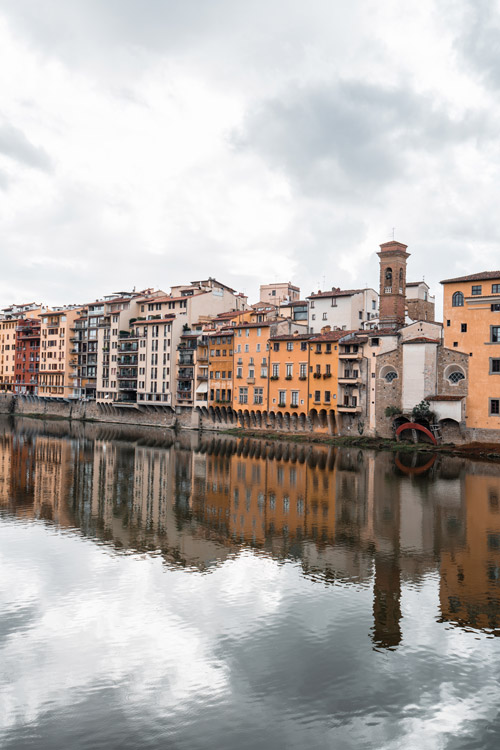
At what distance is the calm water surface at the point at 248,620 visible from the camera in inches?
555

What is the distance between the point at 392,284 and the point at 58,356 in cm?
6562

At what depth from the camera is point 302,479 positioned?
154ft

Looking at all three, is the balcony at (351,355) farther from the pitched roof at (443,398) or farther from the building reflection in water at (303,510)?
the building reflection in water at (303,510)

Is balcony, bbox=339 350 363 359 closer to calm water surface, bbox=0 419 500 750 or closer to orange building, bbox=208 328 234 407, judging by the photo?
orange building, bbox=208 328 234 407

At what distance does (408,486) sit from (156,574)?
24.6 meters

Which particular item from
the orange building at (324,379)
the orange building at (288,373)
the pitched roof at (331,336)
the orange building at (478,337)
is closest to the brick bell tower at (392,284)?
the pitched roof at (331,336)

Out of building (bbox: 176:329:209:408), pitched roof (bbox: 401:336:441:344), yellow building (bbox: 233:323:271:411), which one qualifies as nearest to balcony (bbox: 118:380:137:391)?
building (bbox: 176:329:209:408)

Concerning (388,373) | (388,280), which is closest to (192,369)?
(388,280)

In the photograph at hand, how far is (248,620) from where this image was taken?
19453mm

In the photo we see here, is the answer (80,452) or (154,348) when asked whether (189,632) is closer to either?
(80,452)

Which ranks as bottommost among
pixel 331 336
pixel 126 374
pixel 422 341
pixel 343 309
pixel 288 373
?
pixel 288 373

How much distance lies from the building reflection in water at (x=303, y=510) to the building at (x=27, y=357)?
63690 millimetres

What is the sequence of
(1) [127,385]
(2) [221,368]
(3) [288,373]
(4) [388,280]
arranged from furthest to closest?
(1) [127,385], (2) [221,368], (3) [288,373], (4) [388,280]

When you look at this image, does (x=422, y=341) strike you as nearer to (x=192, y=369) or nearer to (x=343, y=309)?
(x=343, y=309)
